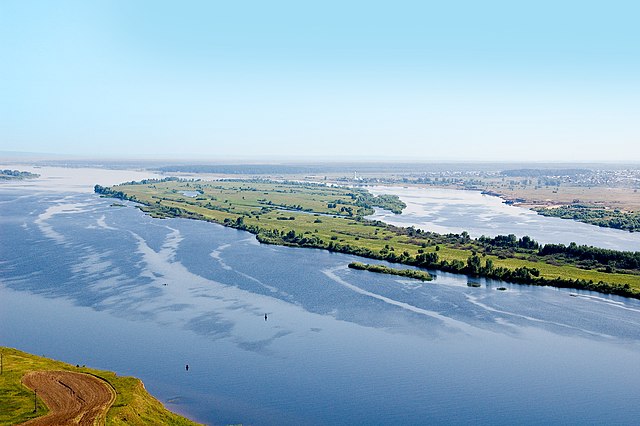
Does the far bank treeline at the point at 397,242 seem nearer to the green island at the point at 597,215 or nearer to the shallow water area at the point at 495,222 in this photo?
the shallow water area at the point at 495,222

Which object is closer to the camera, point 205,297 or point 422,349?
point 422,349

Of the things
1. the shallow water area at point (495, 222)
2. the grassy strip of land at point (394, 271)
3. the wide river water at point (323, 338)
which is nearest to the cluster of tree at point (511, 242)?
the shallow water area at point (495, 222)

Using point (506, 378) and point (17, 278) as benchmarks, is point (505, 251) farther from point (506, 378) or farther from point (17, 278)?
point (17, 278)

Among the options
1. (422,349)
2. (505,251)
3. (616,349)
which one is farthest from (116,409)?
(505,251)

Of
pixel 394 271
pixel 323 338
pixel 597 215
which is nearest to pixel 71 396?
pixel 323 338

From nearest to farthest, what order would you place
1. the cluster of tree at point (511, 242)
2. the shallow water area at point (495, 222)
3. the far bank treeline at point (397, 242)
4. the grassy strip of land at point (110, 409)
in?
the grassy strip of land at point (110, 409) → the far bank treeline at point (397, 242) → the cluster of tree at point (511, 242) → the shallow water area at point (495, 222)

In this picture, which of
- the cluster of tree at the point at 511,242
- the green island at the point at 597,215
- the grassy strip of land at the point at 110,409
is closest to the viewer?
the grassy strip of land at the point at 110,409
